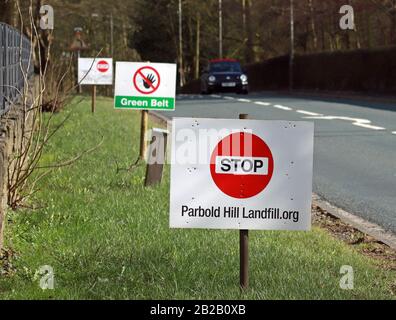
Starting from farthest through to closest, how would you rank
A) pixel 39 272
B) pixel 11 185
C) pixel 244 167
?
pixel 11 185 → pixel 39 272 → pixel 244 167

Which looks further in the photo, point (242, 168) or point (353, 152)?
point (353, 152)

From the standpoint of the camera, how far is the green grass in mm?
6195

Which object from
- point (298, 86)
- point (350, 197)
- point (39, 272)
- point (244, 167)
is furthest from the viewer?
point (298, 86)

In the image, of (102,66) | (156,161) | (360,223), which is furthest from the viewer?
(102,66)

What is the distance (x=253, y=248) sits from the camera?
25.5 feet

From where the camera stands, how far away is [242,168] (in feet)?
19.3

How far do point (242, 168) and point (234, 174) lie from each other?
6 centimetres

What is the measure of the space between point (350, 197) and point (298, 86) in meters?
40.4

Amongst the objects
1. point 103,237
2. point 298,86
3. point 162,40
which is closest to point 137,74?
point 103,237

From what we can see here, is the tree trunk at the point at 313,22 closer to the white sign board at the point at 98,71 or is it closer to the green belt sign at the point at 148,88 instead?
the white sign board at the point at 98,71

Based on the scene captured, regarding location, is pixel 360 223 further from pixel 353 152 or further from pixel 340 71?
pixel 340 71

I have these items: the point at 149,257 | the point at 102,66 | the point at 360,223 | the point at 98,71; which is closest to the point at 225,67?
the point at 102,66

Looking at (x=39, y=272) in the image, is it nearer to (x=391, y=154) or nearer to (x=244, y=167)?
(x=244, y=167)

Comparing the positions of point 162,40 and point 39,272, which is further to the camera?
point 162,40
